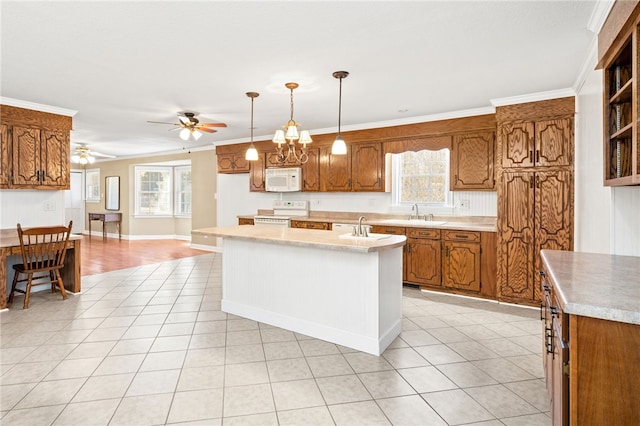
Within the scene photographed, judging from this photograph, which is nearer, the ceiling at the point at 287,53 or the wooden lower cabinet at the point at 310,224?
the ceiling at the point at 287,53

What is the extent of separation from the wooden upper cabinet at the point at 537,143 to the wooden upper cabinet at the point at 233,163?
449 centimetres

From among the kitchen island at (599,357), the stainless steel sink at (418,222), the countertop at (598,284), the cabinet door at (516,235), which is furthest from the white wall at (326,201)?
the kitchen island at (599,357)

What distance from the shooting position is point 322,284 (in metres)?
3.05

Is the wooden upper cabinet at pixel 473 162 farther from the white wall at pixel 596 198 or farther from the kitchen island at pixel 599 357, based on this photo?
the kitchen island at pixel 599 357

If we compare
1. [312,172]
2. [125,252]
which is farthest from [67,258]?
[312,172]

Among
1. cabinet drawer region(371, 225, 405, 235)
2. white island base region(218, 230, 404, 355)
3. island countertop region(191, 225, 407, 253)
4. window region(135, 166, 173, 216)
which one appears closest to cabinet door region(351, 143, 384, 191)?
cabinet drawer region(371, 225, 405, 235)

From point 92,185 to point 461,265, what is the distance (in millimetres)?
10707

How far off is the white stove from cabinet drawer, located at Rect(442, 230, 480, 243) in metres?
2.66

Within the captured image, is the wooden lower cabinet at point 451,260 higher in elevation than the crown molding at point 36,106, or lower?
lower

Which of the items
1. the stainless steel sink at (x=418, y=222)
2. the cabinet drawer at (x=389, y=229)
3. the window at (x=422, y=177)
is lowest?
the cabinet drawer at (x=389, y=229)

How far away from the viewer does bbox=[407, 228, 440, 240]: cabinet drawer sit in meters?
4.54

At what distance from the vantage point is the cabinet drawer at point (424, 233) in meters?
4.54

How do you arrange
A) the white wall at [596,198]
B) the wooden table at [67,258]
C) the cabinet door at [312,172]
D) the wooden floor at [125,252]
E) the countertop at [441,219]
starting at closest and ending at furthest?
the white wall at [596,198], the wooden table at [67,258], the countertop at [441,219], the cabinet door at [312,172], the wooden floor at [125,252]

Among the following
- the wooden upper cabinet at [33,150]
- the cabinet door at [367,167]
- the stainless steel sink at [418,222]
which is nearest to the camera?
the wooden upper cabinet at [33,150]
